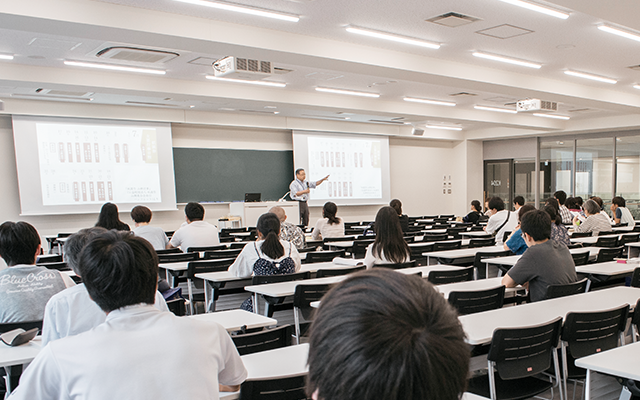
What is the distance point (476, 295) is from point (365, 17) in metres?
3.67

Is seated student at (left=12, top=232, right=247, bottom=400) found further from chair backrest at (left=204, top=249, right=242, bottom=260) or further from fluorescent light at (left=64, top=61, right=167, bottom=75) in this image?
fluorescent light at (left=64, top=61, right=167, bottom=75)

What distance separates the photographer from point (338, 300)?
66 centimetres

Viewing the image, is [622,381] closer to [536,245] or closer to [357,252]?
[536,245]

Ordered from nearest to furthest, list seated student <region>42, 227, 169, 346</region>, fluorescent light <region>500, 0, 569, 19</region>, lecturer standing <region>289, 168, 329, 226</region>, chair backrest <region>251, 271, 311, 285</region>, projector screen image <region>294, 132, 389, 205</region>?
1. seated student <region>42, 227, 169, 346</region>
2. chair backrest <region>251, 271, 311, 285</region>
3. fluorescent light <region>500, 0, 569, 19</region>
4. lecturer standing <region>289, 168, 329, 226</region>
5. projector screen image <region>294, 132, 389, 205</region>

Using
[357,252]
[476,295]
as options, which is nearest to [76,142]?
[357,252]

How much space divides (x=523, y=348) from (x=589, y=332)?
483mm

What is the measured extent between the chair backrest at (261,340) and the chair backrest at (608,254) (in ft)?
14.4

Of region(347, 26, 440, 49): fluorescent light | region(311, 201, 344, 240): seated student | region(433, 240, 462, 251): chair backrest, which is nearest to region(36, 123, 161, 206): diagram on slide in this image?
region(311, 201, 344, 240): seated student

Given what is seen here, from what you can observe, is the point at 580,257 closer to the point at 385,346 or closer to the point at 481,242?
the point at 481,242

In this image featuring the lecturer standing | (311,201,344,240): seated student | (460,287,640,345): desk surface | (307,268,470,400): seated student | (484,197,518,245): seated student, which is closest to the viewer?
(307,268,470,400): seated student

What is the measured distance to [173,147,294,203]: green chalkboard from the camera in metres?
12.5

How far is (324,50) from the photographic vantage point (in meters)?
6.55

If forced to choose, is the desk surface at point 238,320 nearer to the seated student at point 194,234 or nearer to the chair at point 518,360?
the chair at point 518,360

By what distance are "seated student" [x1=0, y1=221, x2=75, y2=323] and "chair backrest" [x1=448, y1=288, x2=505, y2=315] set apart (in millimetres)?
2507
